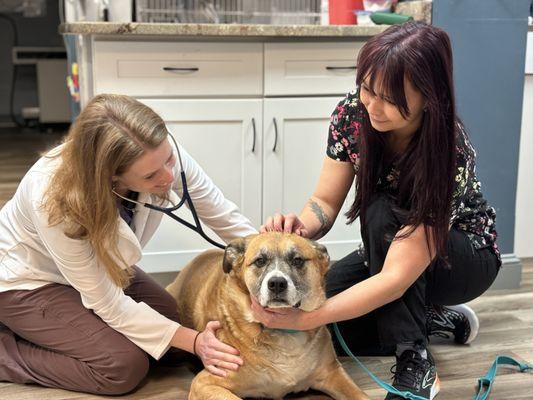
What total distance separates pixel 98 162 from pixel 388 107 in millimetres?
659

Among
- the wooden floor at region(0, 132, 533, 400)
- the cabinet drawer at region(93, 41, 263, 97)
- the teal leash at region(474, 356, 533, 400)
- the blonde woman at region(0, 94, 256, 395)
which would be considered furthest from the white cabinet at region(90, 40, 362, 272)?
the teal leash at region(474, 356, 533, 400)

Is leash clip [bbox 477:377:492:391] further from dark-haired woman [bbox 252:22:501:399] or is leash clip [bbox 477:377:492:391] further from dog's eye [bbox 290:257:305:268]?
dog's eye [bbox 290:257:305:268]

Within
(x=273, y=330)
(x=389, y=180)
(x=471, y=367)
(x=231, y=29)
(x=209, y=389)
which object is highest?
(x=231, y=29)

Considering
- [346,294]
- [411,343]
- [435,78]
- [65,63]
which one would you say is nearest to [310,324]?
[346,294]

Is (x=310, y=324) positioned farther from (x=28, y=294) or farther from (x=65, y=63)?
(x=65, y=63)

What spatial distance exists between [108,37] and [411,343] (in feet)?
4.75

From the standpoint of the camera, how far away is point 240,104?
2533 mm

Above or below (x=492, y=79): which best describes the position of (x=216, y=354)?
below

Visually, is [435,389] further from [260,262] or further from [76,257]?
[76,257]

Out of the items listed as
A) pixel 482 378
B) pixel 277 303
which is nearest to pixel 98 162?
pixel 277 303

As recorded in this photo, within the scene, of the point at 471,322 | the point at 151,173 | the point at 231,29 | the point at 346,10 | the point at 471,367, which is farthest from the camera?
the point at 346,10

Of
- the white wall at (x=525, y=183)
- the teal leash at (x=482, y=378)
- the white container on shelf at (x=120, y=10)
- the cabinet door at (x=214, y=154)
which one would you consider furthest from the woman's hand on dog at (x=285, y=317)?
the white wall at (x=525, y=183)

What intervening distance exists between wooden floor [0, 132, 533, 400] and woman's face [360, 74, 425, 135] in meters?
0.73

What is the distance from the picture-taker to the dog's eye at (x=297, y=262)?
1624 mm
